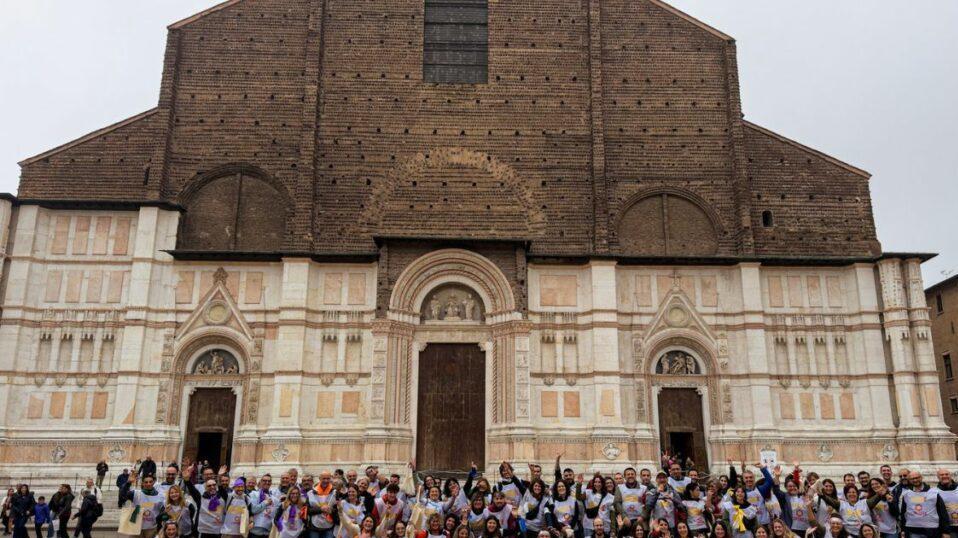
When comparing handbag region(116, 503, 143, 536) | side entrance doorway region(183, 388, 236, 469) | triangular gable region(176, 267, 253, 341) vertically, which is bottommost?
handbag region(116, 503, 143, 536)

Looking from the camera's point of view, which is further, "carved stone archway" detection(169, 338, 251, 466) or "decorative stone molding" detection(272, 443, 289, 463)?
"carved stone archway" detection(169, 338, 251, 466)

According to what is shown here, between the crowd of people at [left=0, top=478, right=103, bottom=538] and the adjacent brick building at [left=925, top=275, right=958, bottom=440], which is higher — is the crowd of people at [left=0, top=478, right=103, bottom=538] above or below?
below

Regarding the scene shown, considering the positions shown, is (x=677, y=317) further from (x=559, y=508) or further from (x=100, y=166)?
(x=100, y=166)

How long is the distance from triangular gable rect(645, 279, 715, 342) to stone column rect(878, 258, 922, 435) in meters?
4.98

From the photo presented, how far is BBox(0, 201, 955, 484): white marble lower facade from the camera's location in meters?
20.4

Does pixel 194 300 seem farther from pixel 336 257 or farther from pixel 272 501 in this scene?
pixel 272 501

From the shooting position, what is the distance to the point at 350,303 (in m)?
21.8

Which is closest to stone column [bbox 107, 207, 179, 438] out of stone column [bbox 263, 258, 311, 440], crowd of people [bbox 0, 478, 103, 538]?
stone column [bbox 263, 258, 311, 440]

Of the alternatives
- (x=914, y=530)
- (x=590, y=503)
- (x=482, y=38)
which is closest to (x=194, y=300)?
(x=482, y=38)

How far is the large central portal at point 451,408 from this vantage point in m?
20.6

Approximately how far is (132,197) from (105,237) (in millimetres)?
1396

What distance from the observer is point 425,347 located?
21.5 m

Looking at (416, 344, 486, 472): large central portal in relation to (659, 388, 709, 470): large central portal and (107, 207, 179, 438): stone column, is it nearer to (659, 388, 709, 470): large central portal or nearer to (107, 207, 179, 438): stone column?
(659, 388, 709, 470): large central portal

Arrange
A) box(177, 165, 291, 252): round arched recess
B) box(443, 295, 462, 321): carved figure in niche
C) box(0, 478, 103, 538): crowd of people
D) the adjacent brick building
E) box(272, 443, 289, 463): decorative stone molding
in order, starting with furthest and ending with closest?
the adjacent brick building < box(177, 165, 291, 252): round arched recess < box(443, 295, 462, 321): carved figure in niche < box(272, 443, 289, 463): decorative stone molding < box(0, 478, 103, 538): crowd of people
